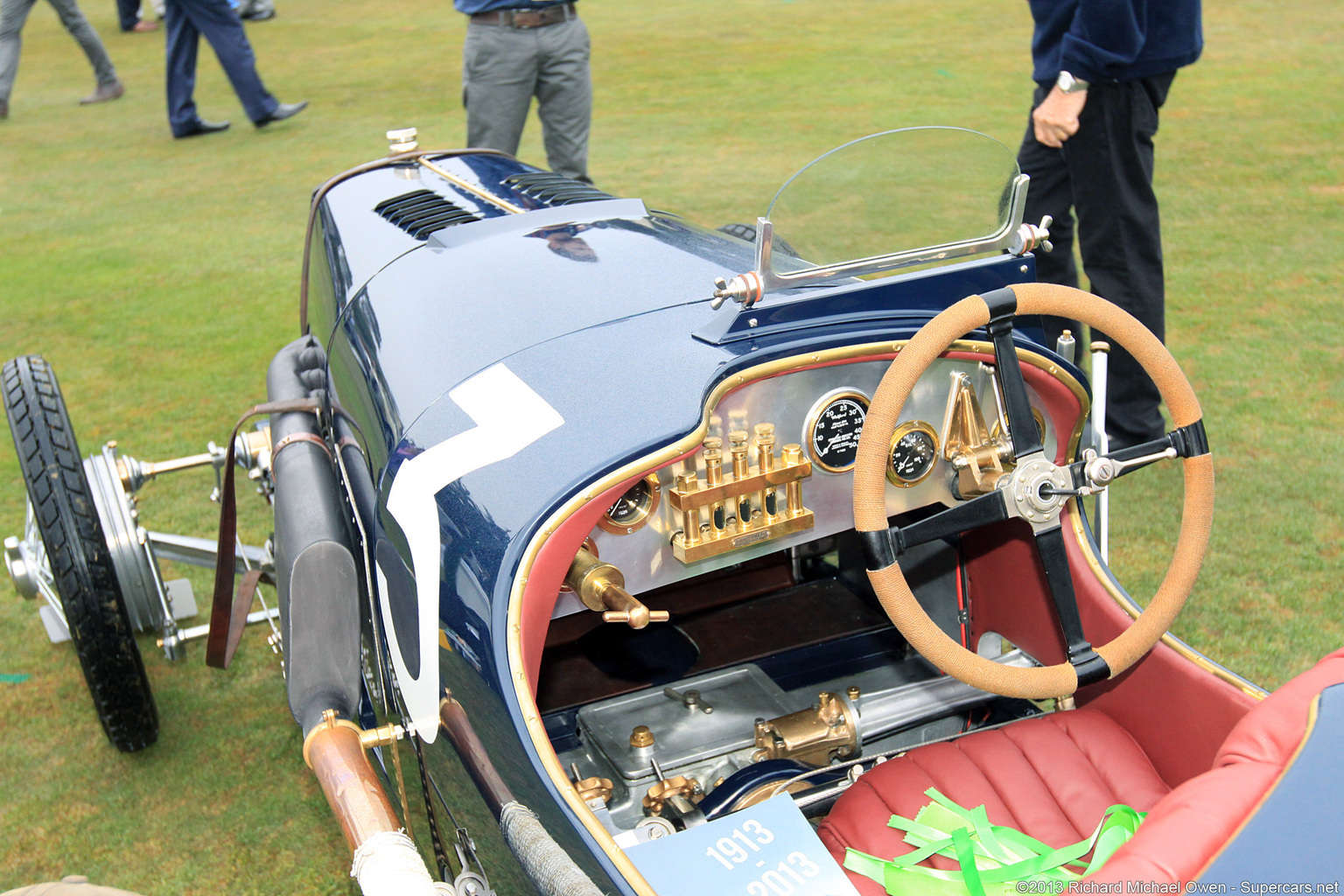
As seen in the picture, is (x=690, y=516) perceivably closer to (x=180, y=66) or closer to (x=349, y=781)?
(x=349, y=781)

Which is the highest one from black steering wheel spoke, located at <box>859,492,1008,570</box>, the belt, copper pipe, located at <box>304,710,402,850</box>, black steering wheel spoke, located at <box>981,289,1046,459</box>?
the belt

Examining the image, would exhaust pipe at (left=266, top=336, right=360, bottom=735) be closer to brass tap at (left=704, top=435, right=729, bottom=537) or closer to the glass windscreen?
brass tap at (left=704, top=435, right=729, bottom=537)

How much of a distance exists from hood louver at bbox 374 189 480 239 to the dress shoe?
970 centimetres

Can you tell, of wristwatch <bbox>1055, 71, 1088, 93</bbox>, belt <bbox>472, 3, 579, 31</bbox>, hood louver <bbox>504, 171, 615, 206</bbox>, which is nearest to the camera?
hood louver <bbox>504, 171, 615, 206</bbox>

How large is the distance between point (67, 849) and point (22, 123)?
9.55m

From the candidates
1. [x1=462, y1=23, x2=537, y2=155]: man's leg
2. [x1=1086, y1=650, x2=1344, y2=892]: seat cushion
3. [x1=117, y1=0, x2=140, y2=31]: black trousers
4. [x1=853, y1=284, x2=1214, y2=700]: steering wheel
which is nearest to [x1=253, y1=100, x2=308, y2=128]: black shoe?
[x1=462, y1=23, x2=537, y2=155]: man's leg

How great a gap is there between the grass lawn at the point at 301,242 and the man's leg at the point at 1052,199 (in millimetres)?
836

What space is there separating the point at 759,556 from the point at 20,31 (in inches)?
419

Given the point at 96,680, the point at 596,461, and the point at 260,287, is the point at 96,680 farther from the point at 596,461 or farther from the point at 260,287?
the point at 260,287

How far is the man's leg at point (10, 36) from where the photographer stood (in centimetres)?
943

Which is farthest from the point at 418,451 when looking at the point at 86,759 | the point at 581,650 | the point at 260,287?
the point at 260,287

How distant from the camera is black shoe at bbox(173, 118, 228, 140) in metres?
9.66

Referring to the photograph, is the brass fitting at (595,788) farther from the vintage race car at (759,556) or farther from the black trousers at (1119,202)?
the black trousers at (1119,202)

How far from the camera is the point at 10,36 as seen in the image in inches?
385
